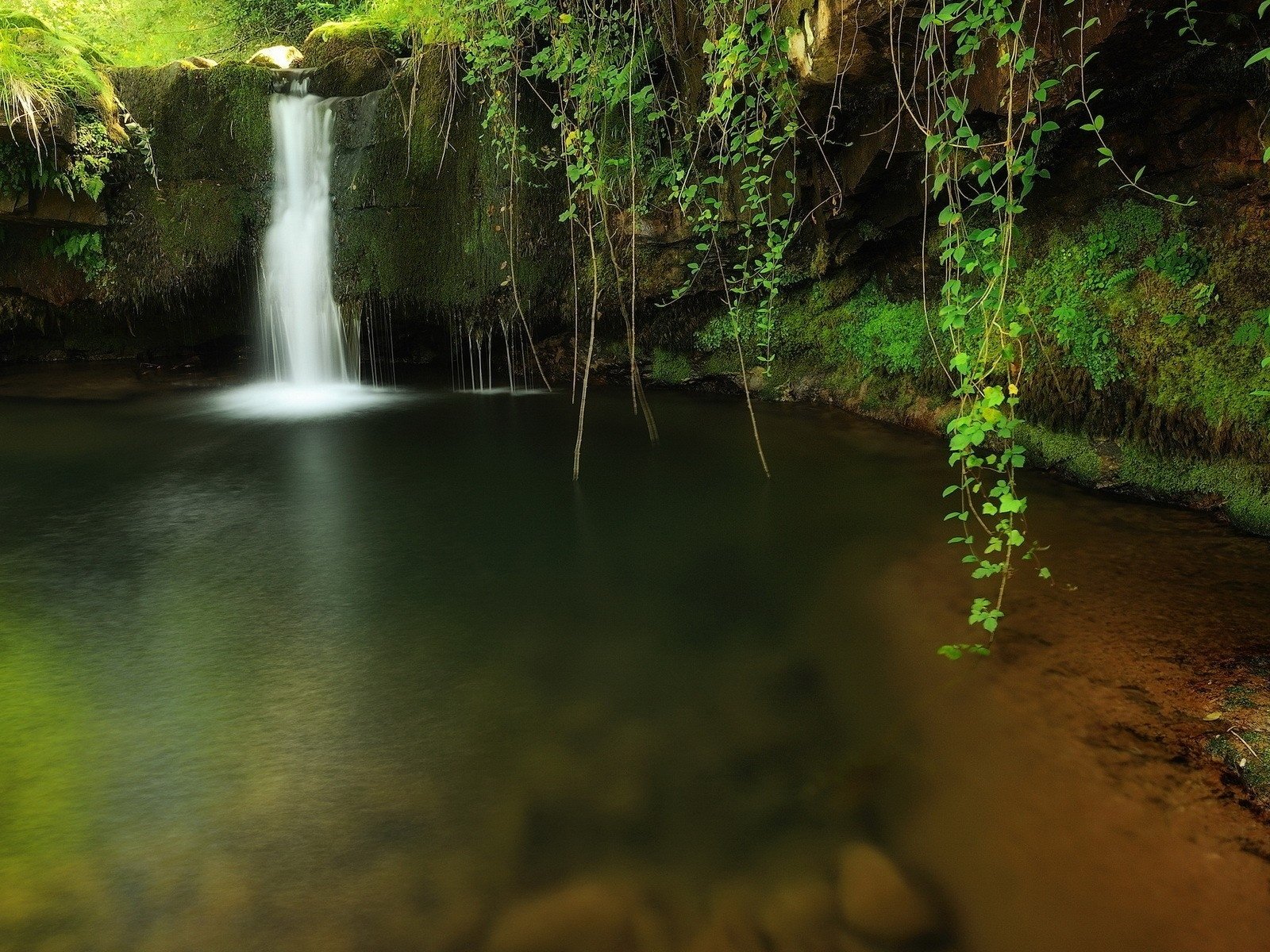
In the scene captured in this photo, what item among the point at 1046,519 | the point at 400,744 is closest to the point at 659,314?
the point at 1046,519

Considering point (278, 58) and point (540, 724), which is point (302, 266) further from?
point (540, 724)

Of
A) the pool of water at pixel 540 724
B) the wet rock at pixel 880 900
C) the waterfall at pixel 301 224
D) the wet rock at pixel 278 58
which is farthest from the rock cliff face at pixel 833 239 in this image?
the wet rock at pixel 880 900

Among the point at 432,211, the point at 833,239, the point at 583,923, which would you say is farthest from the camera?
the point at 432,211

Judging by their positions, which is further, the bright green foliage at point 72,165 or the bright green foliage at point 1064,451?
the bright green foliage at point 72,165

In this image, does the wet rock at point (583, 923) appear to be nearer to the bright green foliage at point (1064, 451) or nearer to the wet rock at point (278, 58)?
the bright green foliage at point (1064, 451)

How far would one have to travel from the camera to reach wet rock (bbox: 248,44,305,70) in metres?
9.19

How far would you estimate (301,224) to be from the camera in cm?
882

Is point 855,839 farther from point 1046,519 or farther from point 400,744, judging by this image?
point 1046,519

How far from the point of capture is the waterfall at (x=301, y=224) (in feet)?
28.8

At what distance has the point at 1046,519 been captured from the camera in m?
4.49

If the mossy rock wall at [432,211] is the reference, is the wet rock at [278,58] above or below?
Answer: above

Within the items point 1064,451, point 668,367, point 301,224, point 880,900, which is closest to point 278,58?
point 301,224

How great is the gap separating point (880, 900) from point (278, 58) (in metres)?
10.3

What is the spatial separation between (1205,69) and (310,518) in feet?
17.6
